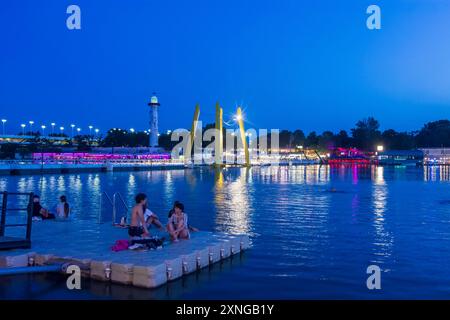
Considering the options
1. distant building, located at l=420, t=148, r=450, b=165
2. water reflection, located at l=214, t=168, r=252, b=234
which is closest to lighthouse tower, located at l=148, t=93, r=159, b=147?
distant building, located at l=420, t=148, r=450, b=165

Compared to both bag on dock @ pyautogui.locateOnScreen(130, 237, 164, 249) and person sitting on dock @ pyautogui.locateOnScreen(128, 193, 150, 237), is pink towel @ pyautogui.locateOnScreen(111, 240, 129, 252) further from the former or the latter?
person sitting on dock @ pyautogui.locateOnScreen(128, 193, 150, 237)

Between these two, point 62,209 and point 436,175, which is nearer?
point 62,209

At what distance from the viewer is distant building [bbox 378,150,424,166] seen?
584 ft

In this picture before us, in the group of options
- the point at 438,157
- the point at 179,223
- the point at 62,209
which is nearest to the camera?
the point at 179,223

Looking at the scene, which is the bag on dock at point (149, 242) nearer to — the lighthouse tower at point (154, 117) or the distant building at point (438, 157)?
the lighthouse tower at point (154, 117)

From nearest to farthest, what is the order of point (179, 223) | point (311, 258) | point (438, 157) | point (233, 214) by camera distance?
point (179, 223), point (311, 258), point (233, 214), point (438, 157)

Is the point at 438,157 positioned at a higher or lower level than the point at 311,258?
higher

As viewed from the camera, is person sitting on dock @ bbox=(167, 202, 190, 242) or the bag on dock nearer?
the bag on dock

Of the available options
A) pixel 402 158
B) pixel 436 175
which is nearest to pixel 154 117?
pixel 436 175

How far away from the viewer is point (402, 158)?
191750 mm

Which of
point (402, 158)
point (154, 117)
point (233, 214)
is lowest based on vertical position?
point (233, 214)

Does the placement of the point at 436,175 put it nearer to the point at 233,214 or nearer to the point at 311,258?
the point at 233,214

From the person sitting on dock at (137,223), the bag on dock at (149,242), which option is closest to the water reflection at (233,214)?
the person sitting on dock at (137,223)
